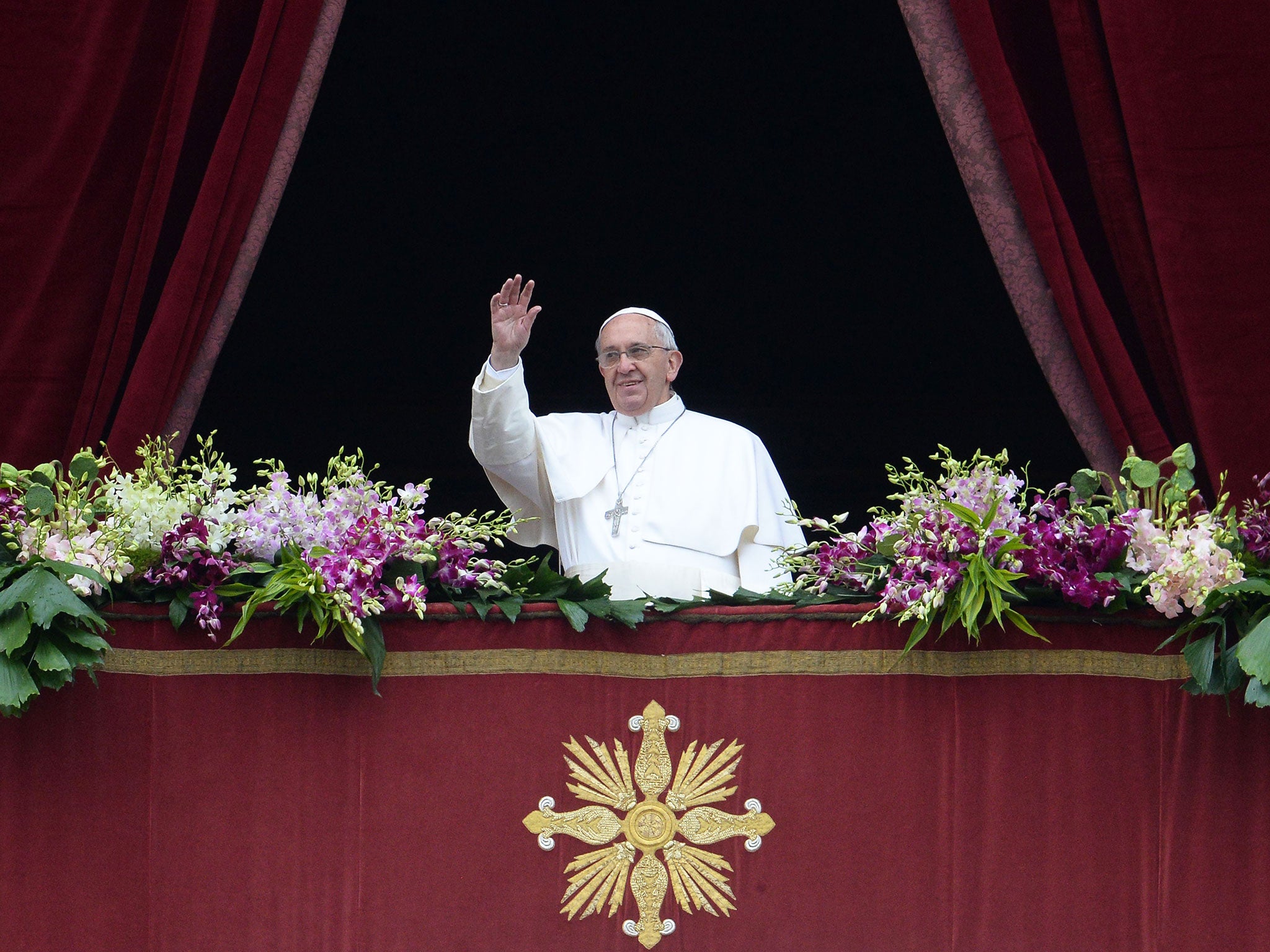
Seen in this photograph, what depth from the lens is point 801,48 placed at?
749 cm

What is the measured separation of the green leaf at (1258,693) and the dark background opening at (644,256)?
189 inches

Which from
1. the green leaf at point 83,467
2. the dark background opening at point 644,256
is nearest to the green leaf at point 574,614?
the green leaf at point 83,467

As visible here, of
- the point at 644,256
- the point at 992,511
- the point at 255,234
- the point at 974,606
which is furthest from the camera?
the point at 644,256

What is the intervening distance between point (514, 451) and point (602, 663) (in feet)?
3.59

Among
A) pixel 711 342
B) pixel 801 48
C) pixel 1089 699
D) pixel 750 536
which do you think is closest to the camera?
pixel 1089 699

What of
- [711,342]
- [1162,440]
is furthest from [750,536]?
[711,342]

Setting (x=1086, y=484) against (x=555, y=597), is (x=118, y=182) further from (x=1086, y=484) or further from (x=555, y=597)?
(x=1086, y=484)

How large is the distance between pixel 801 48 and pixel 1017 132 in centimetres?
368

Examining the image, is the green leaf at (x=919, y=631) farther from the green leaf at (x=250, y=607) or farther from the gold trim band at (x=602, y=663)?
the green leaf at (x=250, y=607)

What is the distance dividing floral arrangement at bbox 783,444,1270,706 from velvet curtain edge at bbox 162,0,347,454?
1.70 metres

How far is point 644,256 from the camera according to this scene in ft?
26.3

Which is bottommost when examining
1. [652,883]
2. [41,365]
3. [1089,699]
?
[652,883]

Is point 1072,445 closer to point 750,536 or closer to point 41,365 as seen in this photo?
point 750,536

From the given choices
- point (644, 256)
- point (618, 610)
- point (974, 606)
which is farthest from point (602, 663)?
point (644, 256)
